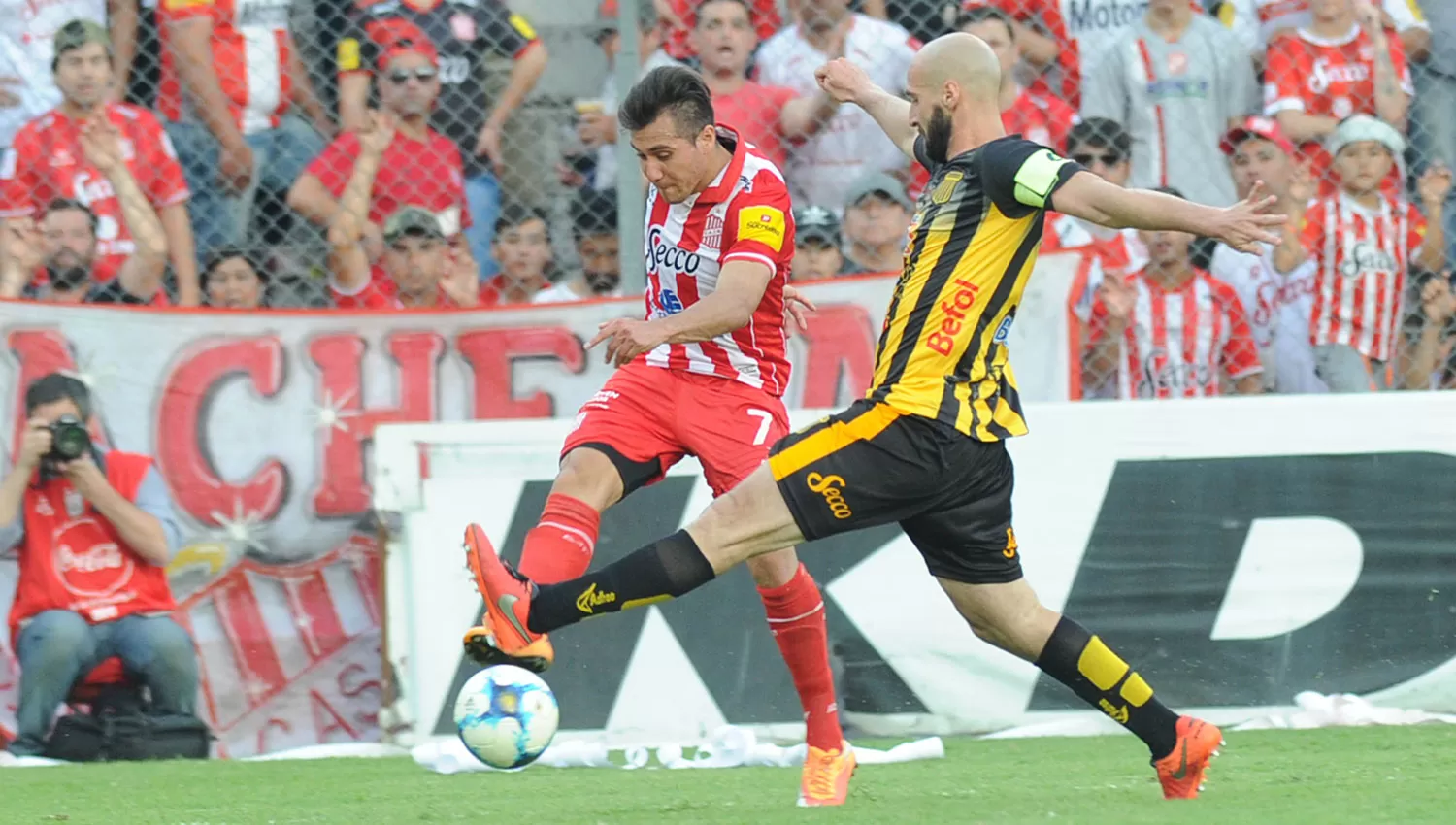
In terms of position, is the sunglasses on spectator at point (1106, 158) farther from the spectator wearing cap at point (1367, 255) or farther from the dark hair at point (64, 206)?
the dark hair at point (64, 206)

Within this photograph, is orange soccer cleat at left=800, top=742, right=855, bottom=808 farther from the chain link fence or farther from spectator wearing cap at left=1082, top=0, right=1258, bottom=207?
spectator wearing cap at left=1082, top=0, right=1258, bottom=207

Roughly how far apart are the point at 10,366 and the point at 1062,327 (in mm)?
4388

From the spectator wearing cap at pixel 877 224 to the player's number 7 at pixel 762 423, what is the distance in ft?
8.04

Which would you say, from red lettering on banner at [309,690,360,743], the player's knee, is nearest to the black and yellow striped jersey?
the player's knee

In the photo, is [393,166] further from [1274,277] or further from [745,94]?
[1274,277]

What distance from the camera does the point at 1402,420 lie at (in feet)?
24.7

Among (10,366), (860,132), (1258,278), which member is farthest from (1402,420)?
(10,366)

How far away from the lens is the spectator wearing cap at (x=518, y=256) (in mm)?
8000

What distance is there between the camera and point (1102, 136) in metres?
8.08

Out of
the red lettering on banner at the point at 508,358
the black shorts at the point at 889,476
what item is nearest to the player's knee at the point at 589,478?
the black shorts at the point at 889,476

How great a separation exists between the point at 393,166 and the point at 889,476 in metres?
4.06

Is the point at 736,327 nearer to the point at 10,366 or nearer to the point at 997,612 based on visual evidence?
the point at 997,612

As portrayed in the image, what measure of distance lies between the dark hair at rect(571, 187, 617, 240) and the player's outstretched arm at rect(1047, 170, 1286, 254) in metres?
3.77

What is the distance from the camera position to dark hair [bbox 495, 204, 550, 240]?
801 centimetres
